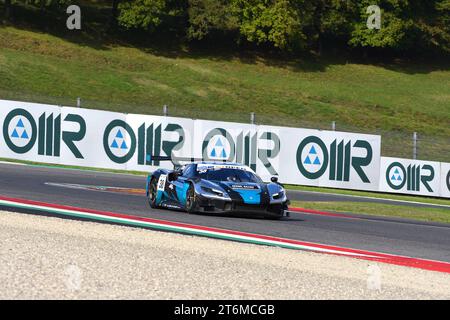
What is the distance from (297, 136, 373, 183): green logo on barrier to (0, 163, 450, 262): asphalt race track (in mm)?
6683

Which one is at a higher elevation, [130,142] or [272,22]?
[272,22]

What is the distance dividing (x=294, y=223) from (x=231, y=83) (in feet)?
137

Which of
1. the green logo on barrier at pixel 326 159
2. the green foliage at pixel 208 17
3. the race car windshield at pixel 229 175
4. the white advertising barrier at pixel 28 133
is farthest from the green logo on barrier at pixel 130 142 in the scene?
the green foliage at pixel 208 17

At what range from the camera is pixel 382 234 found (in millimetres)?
16812

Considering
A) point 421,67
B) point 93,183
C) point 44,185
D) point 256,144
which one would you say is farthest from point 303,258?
point 421,67

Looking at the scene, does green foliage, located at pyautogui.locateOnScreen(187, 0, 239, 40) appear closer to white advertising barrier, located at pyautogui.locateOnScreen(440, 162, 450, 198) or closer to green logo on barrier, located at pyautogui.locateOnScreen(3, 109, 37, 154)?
white advertising barrier, located at pyautogui.locateOnScreen(440, 162, 450, 198)

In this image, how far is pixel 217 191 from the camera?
17.6 metres

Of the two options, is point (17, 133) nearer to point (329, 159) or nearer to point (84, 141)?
point (84, 141)

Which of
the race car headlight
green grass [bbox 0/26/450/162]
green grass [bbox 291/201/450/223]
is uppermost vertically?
green grass [bbox 0/26/450/162]

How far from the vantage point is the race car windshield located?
1822 centimetres

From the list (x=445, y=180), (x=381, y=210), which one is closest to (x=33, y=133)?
(x=381, y=210)

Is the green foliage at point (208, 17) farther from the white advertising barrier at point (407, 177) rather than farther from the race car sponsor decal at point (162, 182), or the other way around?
the race car sponsor decal at point (162, 182)

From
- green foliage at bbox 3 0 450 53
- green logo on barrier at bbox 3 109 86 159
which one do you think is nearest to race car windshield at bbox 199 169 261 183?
green logo on barrier at bbox 3 109 86 159

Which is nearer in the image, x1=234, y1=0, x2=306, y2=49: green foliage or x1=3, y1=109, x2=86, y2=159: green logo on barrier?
x1=3, y1=109, x2=86, y2=159: green logo on barrier
